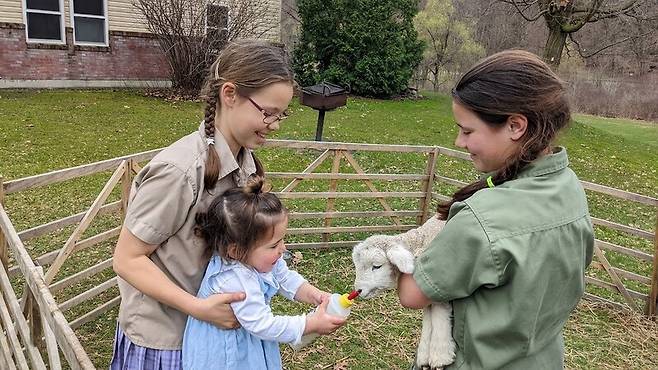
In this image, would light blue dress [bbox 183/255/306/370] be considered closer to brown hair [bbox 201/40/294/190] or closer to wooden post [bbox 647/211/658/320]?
brown hair [bbox 201/40/294/190]

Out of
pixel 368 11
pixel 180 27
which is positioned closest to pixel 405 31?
pixel 368 11

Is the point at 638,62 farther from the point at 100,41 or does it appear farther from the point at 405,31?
the point at 100,41

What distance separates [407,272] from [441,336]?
0.18m

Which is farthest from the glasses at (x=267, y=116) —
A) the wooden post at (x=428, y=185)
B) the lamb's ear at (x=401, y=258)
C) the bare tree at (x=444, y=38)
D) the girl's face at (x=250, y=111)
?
the bare tree at (x=444, y=38)

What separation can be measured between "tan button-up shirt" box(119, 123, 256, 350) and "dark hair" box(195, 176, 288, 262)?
0.03m

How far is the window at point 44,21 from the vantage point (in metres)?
12.9

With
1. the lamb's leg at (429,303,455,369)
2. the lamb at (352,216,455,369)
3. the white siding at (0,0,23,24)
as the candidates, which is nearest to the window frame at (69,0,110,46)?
the white siding at (0,0,23,24)

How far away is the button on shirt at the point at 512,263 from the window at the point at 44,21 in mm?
14146

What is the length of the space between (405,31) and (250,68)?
52.8 feet

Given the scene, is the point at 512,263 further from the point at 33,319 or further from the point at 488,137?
the point at 33,319

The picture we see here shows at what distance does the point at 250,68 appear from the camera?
1655 millimetres

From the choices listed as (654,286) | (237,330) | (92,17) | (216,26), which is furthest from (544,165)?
(92,17)

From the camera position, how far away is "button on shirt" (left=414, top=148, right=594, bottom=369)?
1156mm

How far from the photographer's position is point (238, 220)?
63.5 inches
